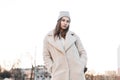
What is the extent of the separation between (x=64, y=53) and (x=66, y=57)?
0.05m

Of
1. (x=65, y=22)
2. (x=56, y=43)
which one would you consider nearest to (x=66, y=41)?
(x=56, y=43)

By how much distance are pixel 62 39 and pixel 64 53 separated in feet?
0.56

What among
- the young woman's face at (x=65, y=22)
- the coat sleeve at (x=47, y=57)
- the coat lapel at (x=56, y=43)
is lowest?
the coat sleeve at (x=47, y=57)

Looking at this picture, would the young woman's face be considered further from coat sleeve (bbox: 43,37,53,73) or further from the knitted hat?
coat sleeve (bbox: 43,37,53,73)

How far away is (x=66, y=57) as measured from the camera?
5.20 metres

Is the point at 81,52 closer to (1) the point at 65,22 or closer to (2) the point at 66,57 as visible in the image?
(2) the point at 66,57

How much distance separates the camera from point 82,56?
5293mm

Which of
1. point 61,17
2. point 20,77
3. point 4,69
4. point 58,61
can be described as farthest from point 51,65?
point 20,77

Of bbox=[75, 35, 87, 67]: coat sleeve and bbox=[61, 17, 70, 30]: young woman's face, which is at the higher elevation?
bbox=[61, 17, 70, 30]: young woman's face

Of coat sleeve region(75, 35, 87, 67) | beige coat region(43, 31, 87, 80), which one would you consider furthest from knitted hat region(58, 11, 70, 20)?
coat sleeve region(75, 35, 87, 67)

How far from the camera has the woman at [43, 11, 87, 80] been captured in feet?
17.1

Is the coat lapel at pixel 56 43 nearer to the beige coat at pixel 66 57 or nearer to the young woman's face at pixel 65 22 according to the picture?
the beige coat at pixel 66 57

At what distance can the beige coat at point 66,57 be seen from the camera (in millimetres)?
5203

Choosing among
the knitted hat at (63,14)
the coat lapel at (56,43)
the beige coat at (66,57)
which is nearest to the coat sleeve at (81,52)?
the beige coat at (66,57)
